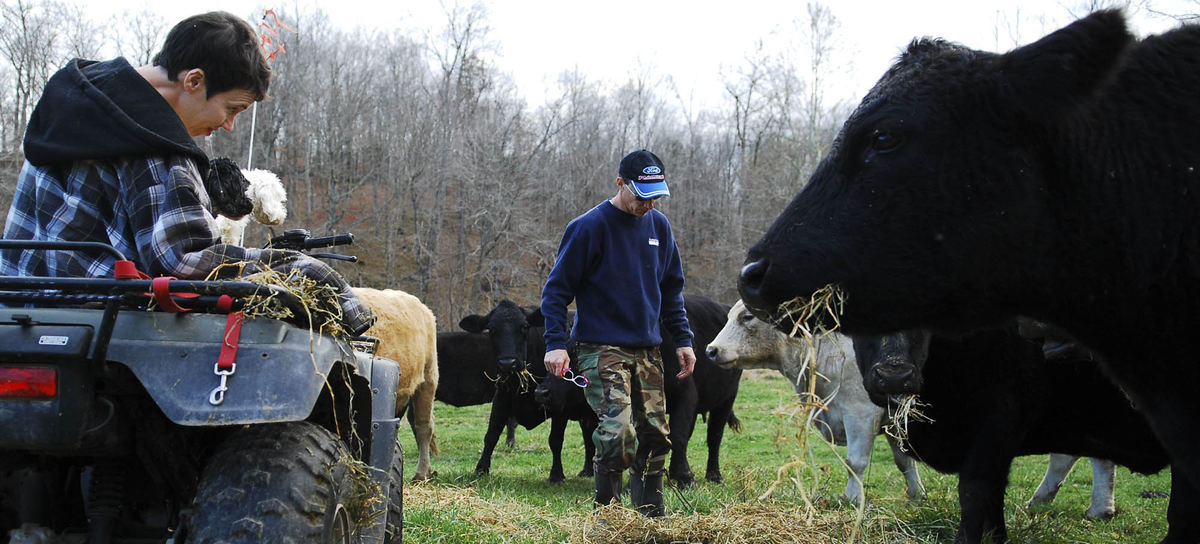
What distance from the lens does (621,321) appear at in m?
5.46

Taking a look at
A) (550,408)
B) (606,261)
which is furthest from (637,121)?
(606,261)

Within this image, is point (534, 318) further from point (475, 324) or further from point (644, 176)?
point (644, 176)

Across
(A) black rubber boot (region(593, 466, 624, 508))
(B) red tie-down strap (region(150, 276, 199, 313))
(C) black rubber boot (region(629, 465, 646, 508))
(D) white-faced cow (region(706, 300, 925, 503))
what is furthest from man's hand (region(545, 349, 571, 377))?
(B) red tie-down strap (region(150, 276, 199, 313))

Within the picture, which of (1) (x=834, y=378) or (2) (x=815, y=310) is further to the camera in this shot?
(1) (x=834, y=378)

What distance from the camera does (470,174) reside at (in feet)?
105

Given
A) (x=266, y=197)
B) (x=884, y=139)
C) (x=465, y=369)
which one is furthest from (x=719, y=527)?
(x=465, y=369)

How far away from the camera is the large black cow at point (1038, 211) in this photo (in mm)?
2287

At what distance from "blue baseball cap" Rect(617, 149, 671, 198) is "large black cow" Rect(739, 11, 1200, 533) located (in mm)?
2835

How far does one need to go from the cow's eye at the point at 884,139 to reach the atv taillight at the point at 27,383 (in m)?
2.21

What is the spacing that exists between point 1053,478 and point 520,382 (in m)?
5.95

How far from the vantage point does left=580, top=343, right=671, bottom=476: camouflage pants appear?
17.3ft

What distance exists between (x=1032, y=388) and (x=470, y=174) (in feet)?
91.7

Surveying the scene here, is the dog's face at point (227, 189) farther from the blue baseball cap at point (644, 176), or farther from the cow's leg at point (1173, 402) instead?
the cow's leg at point (1173, 402)

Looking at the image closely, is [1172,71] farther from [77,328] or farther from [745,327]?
[745,327]
